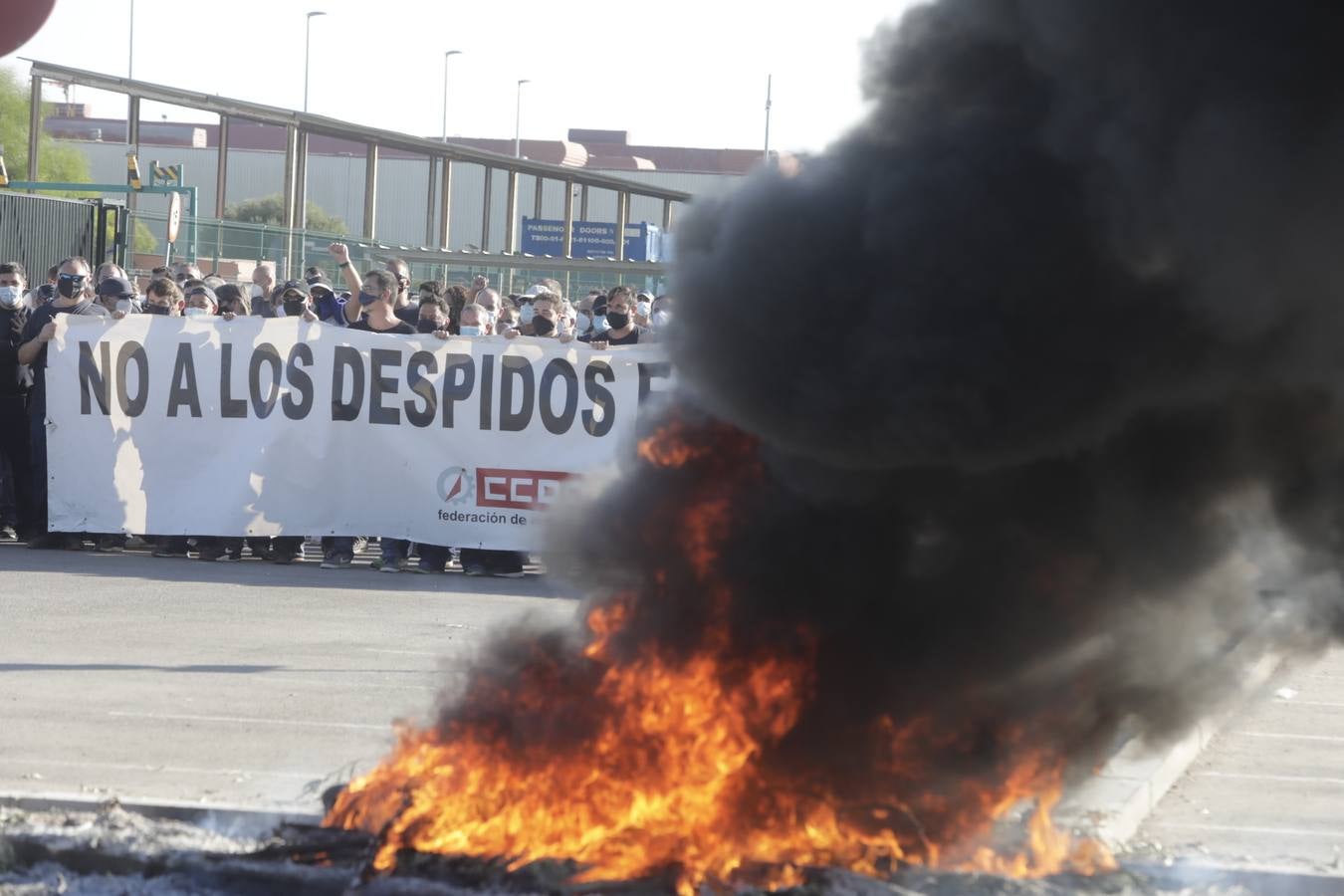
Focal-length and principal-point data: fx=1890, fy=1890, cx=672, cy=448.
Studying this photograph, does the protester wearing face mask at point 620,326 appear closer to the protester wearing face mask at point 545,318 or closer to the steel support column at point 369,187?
the protester wearing face mask at point 545,318

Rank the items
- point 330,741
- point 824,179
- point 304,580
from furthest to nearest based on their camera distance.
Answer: point 304,580, point 330,741, point 824,179

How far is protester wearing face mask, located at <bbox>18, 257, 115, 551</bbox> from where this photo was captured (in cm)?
1309

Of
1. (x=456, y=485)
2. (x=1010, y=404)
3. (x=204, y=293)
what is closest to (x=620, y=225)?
(x=204, y=293)

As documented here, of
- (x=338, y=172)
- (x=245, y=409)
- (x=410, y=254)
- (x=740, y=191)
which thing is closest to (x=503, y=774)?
(x=740, y=191)

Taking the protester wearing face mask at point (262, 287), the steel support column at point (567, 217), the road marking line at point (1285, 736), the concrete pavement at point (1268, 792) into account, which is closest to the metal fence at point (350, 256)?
the steel support column at point (567, 217)

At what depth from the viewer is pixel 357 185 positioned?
74.6 metres

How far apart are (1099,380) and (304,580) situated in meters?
8.16

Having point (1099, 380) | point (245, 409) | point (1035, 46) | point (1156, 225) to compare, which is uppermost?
point (1035, 46)

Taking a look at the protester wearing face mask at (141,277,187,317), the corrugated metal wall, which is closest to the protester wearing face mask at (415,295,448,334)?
the protester wearing face mask at (141,277,187,317)

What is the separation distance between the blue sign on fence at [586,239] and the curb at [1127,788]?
38672 mm

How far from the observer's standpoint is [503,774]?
17.3 ft

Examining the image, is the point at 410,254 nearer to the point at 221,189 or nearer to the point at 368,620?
the point at 221,189

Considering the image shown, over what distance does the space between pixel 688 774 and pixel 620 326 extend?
8.11 meters

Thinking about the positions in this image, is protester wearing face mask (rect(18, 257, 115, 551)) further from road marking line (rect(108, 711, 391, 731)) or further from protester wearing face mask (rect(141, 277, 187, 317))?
road marking line (rect(108, 711, 391, 731))
